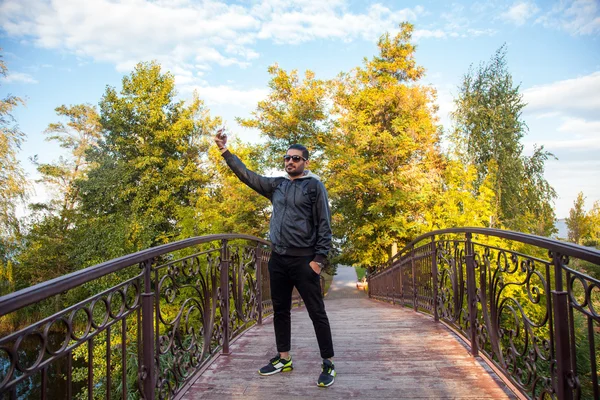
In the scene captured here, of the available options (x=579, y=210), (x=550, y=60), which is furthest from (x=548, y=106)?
(x=579, y=210)

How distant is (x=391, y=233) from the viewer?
1788cm

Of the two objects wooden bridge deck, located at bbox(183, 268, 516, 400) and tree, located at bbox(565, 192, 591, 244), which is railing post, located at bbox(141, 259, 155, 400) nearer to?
wooden bridge deck, located at bbox(183, 268, 516, 400)

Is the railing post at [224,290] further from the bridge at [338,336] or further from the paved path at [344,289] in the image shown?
the paved path at [344,289]

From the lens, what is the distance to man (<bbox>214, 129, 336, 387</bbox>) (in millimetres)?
2832

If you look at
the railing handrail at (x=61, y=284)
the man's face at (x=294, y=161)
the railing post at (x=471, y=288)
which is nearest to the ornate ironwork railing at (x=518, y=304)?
the railing post at (x=471, y=288)

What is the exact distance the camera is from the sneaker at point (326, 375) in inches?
102

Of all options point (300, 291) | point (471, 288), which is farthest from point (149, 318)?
point (471, 288)

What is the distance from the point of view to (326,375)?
2.67 meters

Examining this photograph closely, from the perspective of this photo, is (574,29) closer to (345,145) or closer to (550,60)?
(550,60)

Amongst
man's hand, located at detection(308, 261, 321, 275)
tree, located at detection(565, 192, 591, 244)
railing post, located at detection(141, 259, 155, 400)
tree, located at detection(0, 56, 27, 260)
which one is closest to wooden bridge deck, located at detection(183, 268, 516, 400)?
railing post, located at detection(141, 259, 155, 400)

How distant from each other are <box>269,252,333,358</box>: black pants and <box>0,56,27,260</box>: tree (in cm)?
1497

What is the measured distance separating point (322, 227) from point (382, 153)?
50.9ft

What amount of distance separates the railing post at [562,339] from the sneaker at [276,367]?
176 centimetres

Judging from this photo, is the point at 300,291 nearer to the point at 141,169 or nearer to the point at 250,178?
the point at 250,178
